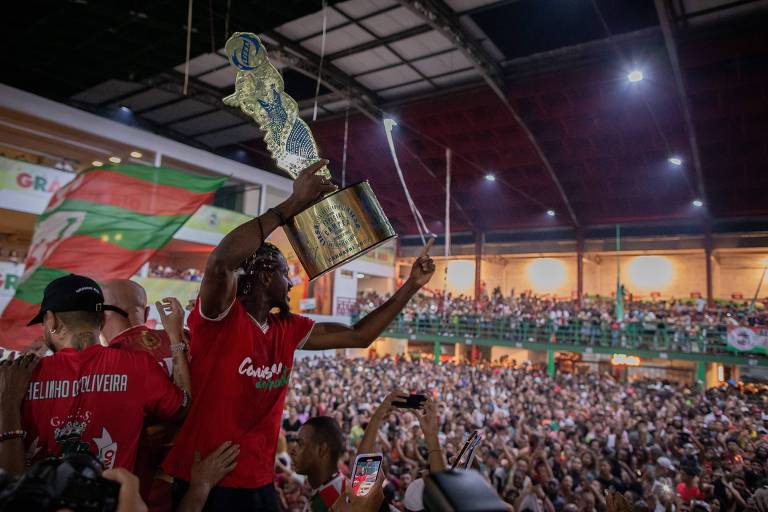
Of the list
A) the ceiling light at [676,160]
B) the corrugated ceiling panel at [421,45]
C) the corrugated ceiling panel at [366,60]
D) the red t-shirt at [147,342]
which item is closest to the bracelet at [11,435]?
the red t-shirt at [147,342]

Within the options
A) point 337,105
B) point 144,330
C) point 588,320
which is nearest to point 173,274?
point 337,105

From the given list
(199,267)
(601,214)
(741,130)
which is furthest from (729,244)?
(199,267)

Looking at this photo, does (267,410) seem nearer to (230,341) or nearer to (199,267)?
(230,341)

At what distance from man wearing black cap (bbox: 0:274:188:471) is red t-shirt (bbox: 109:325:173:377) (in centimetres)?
39

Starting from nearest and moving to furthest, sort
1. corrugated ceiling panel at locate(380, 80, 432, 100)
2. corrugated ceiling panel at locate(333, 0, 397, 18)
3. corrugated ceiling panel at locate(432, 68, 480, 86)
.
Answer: corrugated ceiling panel at locate(333, 0, 397, 18), corrugated ceiling panel at locate(432, 68, 480, 86), corrugated ceiling panel at locate(380, 80, 432, 100)

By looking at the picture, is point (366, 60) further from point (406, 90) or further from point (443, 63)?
point (406, 90)

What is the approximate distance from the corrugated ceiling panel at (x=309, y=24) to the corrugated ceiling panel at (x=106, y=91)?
5.63 meters

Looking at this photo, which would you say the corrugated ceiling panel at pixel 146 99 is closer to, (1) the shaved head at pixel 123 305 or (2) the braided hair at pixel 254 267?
(1) the shaved head at pixel 123 305

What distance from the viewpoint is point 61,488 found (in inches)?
37.3

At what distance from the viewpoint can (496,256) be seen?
93.0ft

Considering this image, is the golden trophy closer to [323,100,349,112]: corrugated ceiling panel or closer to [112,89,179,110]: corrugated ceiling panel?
[323,100,349,112]: corrugated ceiling panel

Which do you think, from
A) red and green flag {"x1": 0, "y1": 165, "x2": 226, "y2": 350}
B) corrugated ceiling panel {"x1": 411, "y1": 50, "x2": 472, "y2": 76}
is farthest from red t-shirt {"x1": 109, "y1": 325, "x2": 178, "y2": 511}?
corrugated ceiling panel {"x1": 411, "y1": 50, "x2": 472, "y2": 76}

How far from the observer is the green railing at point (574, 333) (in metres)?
17.0

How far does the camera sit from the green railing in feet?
55.7
